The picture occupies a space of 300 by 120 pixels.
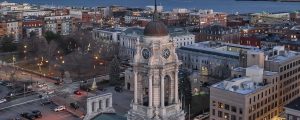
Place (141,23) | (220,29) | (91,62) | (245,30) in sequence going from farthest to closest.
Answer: (141,23)
(245,30)
(220,29)
(91,62)

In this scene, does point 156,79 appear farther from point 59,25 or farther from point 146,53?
point 59,25

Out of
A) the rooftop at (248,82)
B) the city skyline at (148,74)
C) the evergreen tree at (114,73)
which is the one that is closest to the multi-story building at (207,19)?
the city skyline at (148,74)

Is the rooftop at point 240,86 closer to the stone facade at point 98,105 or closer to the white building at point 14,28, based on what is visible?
the stone facade at point 98,105

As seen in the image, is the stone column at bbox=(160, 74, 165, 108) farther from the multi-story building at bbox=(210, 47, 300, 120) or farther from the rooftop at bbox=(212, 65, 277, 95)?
the rooftop at bbox=(212, 65, 277, 95)

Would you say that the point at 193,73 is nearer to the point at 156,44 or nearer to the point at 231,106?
the point at 231,106

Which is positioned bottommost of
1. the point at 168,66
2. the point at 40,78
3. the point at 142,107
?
the point at 40,78

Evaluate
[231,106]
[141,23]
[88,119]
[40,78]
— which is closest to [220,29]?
[141,23]

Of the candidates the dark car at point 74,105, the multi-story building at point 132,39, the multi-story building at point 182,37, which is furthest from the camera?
the multi-story building at point 182,37
